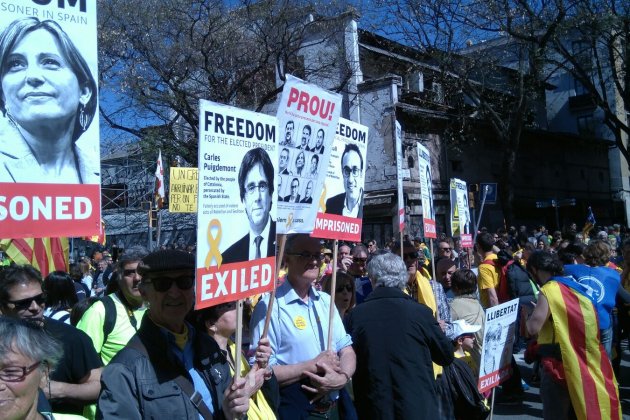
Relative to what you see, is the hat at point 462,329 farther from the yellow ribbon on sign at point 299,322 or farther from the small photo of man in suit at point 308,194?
the small photo of man in suit at point 308,194

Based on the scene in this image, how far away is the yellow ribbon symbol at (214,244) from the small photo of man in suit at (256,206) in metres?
0.08

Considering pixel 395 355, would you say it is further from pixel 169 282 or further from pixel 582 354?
pixel 582 354

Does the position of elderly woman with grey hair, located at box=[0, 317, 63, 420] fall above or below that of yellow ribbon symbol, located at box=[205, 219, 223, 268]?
below

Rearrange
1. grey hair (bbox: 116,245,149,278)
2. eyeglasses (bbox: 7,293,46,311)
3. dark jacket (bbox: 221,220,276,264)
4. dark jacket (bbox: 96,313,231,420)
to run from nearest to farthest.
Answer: dark jacket (bbox: 96,313,231,420) → dark jacket (bbox: 221,220,276,264) → eyeglasses (bbox: 7,293,46,311) → grey hair (bbox: 116,245,149,278)

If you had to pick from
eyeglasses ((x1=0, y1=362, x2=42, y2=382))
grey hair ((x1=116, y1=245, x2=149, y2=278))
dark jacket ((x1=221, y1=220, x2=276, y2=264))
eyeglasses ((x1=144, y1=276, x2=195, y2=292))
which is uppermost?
dark jacket ((x1=221, y1=220, x2=276, y2=264))

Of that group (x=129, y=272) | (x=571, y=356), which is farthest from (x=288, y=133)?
(x=571, y=356)

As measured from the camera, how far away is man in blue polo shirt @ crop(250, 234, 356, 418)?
380 cm

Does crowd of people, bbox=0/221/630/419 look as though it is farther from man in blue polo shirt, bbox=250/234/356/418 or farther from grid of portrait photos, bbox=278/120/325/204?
grid of portrait photos, bbox=278/120/325/204

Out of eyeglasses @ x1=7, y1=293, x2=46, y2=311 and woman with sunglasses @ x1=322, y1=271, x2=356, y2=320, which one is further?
woman with sunglasses @ x1=322, y1=271, x2=356, y2=320

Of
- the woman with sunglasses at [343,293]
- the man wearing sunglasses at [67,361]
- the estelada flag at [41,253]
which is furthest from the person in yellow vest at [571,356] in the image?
the estelada flag at [41,253]

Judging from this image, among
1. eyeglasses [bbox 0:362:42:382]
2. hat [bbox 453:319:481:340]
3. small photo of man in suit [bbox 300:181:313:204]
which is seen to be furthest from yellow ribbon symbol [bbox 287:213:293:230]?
hat [bbox 453:319:481:340]

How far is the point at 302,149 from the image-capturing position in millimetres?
4082

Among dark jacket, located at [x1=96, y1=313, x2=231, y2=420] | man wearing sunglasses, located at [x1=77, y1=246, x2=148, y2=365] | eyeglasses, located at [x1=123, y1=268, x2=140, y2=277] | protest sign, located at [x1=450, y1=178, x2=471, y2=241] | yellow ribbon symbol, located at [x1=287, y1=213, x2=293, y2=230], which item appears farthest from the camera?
protest sign, located at [x1=450, y1=178, x2=471, y2=241]

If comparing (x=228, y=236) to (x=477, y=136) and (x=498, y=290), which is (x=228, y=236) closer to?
(x=498, y=290)
